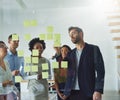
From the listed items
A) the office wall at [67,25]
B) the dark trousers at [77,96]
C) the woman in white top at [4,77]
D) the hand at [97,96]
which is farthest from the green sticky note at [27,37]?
the hand at [97,96]

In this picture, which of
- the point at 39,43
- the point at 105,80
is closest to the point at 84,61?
the point at 105,80

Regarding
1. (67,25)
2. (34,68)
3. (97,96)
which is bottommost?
(97,96)

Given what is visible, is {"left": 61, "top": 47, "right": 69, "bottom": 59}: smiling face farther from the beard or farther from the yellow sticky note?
the yellow sticky note

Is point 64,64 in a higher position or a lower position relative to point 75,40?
lower

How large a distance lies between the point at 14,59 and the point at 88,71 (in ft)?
2.26

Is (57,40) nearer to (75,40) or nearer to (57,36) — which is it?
(57,36)

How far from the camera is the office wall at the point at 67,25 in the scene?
2279 mm

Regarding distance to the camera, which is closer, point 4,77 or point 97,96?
point 97,96

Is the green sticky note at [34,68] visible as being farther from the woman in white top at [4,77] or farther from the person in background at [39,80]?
the woman in white top at [4,77]

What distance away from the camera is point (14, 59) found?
237cm

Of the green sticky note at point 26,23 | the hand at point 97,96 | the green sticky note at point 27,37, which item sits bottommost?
the hand at point 97,96

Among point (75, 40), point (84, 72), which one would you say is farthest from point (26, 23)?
point (84, 72)

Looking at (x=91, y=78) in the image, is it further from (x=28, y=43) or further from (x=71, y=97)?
(x=28, y=43)

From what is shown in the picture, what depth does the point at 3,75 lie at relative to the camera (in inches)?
93.2
